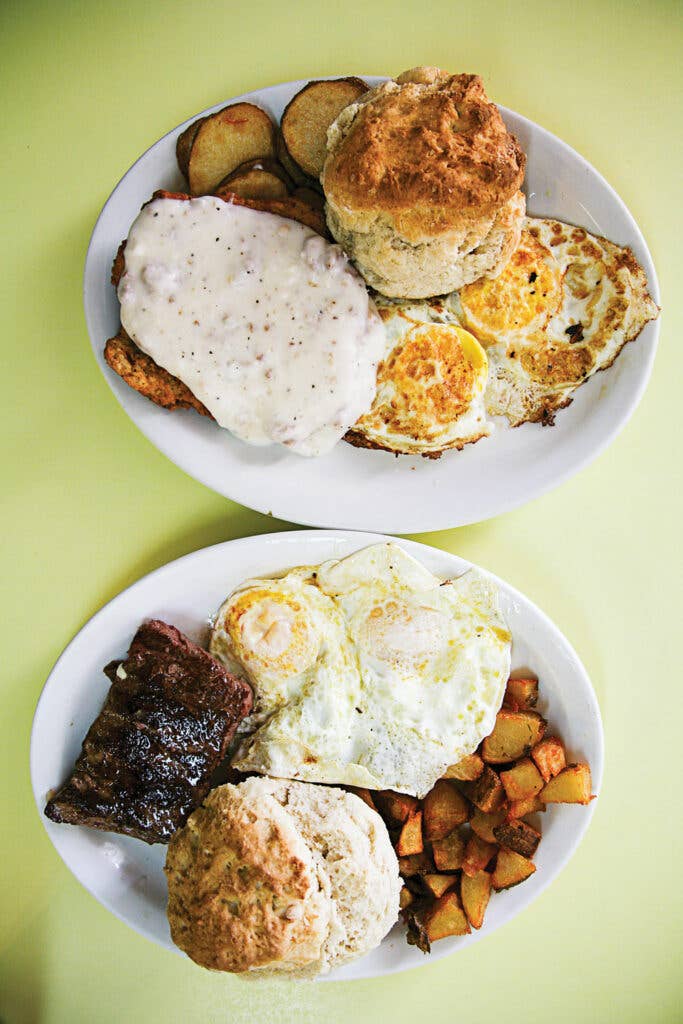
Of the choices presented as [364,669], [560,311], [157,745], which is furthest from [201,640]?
[560,311]

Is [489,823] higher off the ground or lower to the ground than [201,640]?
lower

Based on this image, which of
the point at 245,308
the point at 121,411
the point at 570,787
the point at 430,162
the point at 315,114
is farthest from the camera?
the point at 121,411

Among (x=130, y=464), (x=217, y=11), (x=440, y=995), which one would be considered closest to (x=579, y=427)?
(x=130, y=464)

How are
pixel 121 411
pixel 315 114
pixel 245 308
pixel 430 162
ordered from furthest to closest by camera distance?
pixel 121 411 < pixel 315 114 < pixel 245 308 < pixel 430 162

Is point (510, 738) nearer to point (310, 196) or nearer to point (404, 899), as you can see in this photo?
point (404, 899)

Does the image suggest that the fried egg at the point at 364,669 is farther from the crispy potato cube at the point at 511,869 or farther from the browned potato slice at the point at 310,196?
the browned potato slice at the point at 310,196

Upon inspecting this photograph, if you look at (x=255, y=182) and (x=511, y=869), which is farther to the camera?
(x=511, y=869)

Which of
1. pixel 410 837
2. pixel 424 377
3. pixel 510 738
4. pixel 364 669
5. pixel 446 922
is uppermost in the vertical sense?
pixel 424 377
